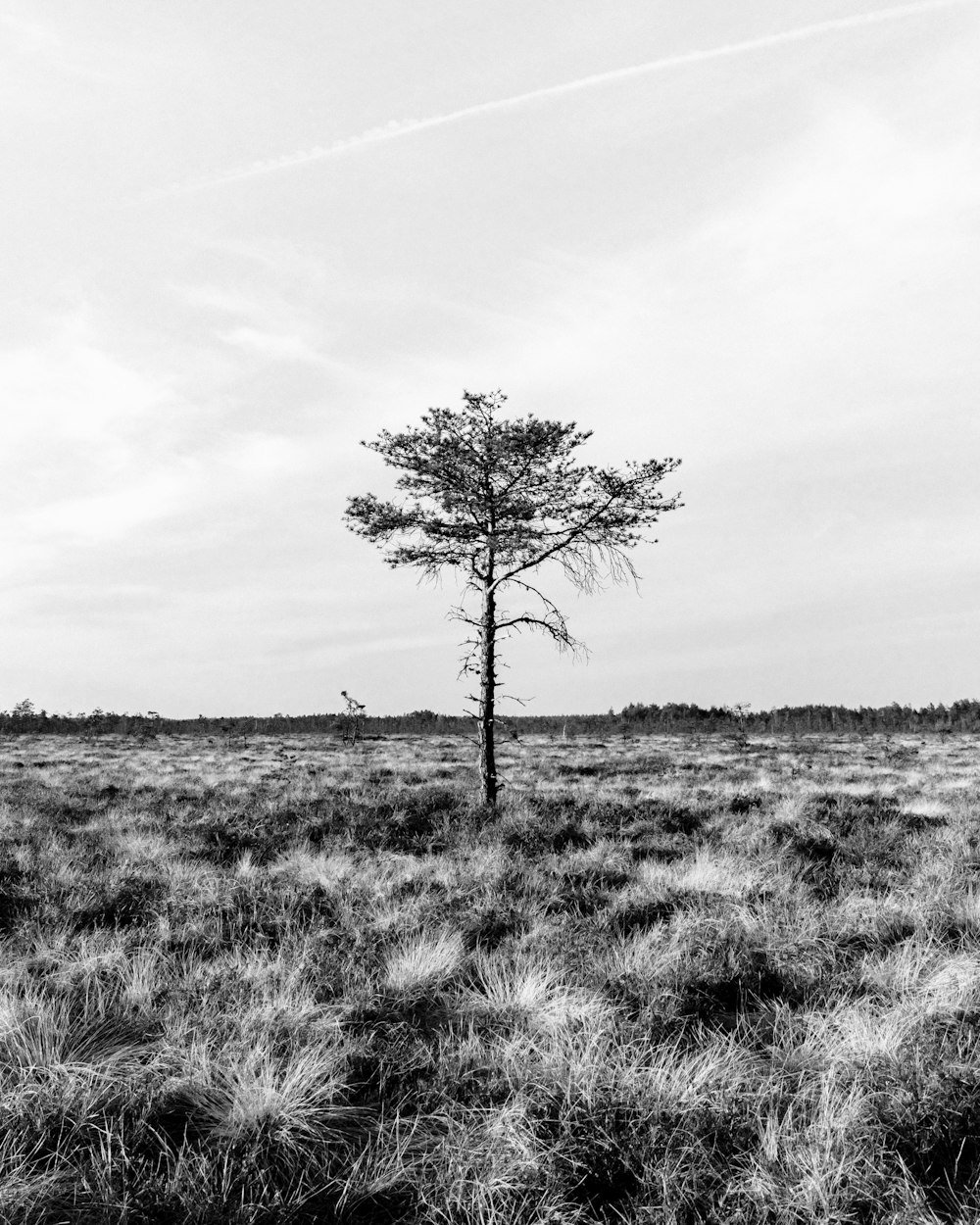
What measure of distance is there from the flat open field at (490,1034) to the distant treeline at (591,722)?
51.2 m

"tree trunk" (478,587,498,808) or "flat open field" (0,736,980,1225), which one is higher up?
"tree trunk" (478,587,498,808)

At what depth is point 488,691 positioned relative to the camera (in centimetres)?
1550

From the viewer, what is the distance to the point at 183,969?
5.54 meters

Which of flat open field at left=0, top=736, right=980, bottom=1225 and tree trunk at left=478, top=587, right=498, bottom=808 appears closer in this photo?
flat open field at left=0, top=736, right=980, bottom=1225

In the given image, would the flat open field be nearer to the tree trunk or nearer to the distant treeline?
the tree trunk

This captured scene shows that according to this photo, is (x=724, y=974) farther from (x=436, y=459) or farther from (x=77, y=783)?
(x=77, y=783)

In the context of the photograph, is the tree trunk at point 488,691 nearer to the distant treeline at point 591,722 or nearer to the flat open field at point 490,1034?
the flat open field at point 490,1034

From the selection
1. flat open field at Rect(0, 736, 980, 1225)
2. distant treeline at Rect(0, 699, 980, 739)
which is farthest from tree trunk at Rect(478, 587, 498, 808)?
distant treeline at Rect(0, 699, 980, 739)

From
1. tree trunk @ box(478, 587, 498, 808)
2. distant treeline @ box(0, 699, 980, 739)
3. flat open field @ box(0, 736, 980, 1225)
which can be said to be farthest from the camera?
distant treeline @ box(0, 699, 980, 739)

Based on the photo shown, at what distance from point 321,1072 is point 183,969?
7.10 ft

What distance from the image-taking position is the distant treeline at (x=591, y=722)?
65.1m

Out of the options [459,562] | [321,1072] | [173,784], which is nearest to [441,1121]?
[321,1072]

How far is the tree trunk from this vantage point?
15.5 metres

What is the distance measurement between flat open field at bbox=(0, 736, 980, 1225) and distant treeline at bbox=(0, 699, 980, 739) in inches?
2016
